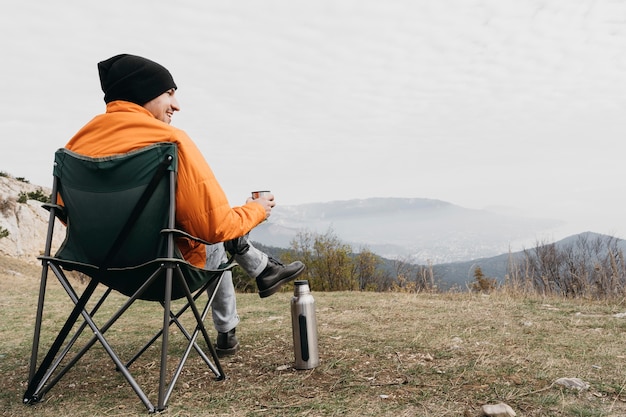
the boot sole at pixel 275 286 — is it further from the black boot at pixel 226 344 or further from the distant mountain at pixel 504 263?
the distant mountain at pixel 504 263

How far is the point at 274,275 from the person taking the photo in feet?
9.71

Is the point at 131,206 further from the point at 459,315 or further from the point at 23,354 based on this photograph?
the point at 459,315

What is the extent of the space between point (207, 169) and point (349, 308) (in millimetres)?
3178

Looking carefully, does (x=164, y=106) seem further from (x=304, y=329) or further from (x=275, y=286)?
(x=304, y=329)

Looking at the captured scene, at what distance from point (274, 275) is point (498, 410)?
1.46m

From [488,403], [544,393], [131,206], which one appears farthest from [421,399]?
[131,206]

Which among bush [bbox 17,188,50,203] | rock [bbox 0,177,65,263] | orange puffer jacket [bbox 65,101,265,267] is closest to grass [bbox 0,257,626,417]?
orange puffer jacket [bbox 65,101,265,267]

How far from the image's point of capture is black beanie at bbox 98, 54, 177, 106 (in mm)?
2461

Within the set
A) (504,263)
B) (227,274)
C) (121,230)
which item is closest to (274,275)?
(227,274)

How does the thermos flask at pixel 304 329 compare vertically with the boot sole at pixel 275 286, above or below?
below

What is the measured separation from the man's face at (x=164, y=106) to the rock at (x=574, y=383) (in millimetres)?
2387

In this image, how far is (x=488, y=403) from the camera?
6.96 feet

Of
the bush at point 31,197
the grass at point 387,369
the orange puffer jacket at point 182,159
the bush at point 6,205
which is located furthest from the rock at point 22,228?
the orange puffer jacket at point 182,159

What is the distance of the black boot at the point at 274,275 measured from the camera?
2939 millimetres
